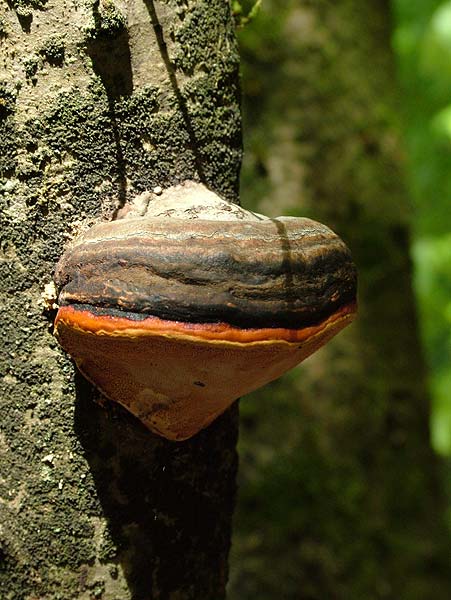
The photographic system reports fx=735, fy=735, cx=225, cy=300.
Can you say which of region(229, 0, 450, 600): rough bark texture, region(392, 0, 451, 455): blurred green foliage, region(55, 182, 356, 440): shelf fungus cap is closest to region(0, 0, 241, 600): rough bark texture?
region(55, 182, 356, 440): shelf fungus cap

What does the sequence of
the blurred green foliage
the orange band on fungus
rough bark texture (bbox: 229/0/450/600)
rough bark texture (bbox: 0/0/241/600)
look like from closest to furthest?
the orange band on fungus
rough bark texture (bbox: 0/0/241/600)
rough bark texture (bbox: 229/0/450/600)
the blurred green foliage

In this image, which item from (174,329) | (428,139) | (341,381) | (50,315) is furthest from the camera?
(428,139)

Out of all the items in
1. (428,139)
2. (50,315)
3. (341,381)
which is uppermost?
(50,315)

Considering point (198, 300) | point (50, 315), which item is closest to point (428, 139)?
point (50, 315)

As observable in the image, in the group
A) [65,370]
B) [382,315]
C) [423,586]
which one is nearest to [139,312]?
[65,370]

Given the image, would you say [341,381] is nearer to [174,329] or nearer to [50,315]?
[50,315]

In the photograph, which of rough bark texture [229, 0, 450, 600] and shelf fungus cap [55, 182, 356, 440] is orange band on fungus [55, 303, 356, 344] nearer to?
shelf fungus cap [55, 182, 356, 440]
